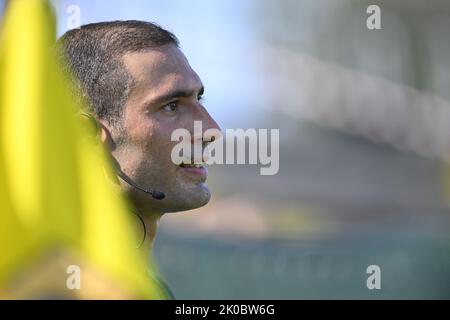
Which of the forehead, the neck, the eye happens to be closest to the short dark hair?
the forehead

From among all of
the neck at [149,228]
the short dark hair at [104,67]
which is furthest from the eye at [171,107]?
the neck at [149,228]

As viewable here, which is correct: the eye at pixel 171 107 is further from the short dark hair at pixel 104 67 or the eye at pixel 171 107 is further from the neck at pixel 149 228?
the neck at pixel 149 228

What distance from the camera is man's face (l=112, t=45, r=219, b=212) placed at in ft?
8.02

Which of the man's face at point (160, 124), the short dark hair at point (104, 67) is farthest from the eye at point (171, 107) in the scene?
the short dark hair at point (104, 67)

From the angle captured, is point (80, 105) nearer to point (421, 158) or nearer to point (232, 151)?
point (232, 151)

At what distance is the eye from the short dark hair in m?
0.14

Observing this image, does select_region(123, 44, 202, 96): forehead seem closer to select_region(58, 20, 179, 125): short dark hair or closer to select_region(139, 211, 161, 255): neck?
select_region(58, 20, 179, 125): short dark hair

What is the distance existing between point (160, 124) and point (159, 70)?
18 cm

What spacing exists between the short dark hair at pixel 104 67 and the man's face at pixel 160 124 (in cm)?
3

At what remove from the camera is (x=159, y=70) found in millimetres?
2453

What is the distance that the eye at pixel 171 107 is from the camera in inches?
98.3

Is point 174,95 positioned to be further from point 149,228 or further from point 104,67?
point 149,228

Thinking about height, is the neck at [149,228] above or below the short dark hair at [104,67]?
below
